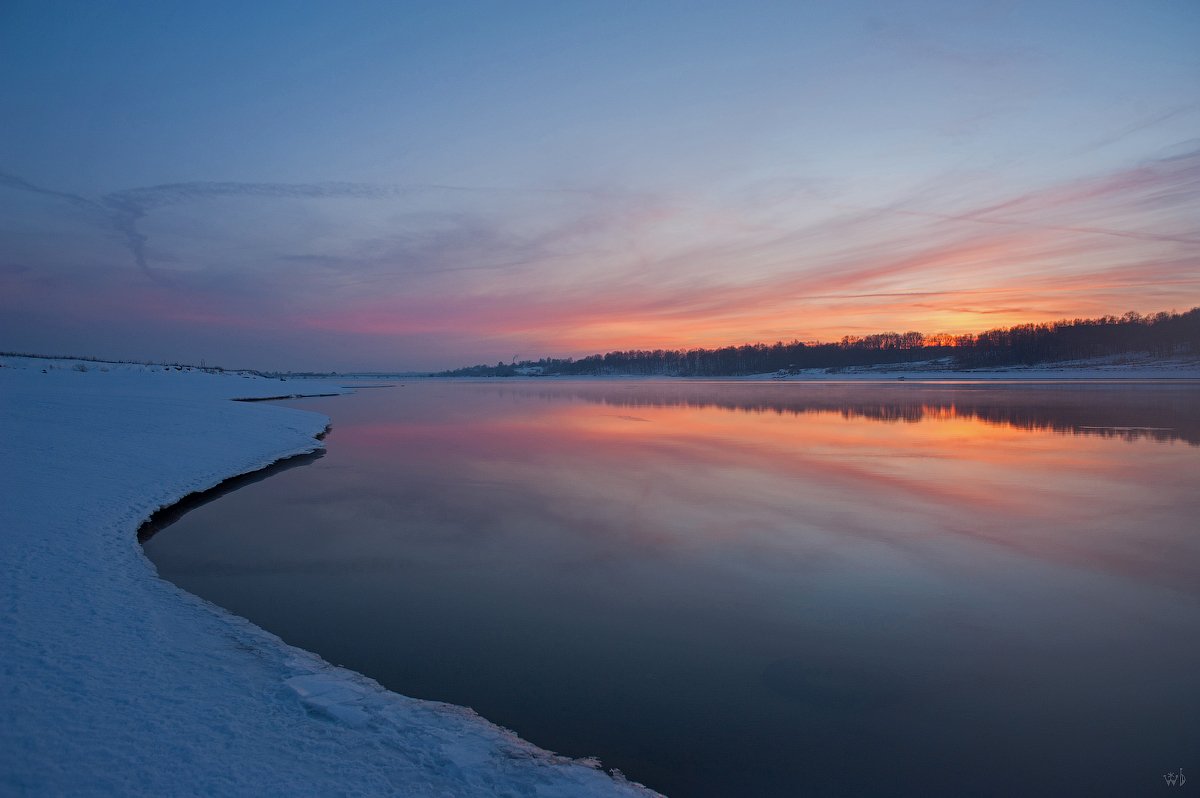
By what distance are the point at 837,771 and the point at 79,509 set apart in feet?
30.1

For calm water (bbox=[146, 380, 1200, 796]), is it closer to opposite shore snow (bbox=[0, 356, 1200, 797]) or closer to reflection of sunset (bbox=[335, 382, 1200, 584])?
reflection of sunset (bbox=[335, 382, 1200, 584])

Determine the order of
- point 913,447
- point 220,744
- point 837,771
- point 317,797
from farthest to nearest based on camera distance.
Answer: point 913,447
point 837,771
point 220,744
point 317,797

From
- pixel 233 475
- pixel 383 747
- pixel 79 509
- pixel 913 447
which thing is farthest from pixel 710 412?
pixel 383 747

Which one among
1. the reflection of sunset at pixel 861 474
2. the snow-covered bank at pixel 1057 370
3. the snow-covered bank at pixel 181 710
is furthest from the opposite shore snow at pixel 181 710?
the snow-covered bank at pixel 1057 370

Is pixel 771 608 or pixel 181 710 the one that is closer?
pixel 181 710

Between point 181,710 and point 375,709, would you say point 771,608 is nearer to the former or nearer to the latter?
point 375,709

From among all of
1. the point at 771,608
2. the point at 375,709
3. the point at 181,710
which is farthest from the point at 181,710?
the point at 771,608

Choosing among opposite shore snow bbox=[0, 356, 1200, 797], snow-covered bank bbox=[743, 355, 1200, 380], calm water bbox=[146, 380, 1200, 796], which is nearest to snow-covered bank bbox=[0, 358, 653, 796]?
opposite shore snow bbox=[0, 356, 1200, 797]

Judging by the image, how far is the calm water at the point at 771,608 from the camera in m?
3.73

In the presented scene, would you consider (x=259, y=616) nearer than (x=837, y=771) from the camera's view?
No

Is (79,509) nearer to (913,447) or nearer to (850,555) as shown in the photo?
(850,555)

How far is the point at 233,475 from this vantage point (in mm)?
11750

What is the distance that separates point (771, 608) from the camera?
571 cm

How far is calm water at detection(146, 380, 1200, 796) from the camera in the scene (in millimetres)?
3732
